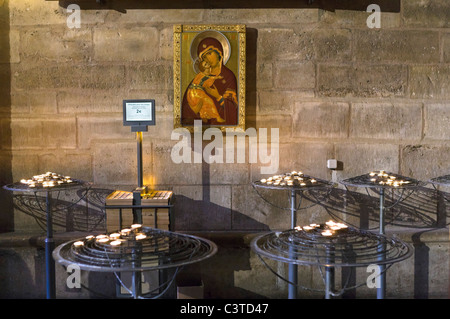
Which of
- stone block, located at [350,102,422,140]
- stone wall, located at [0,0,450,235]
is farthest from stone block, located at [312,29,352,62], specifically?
stone block, located at [350,102,422,140]

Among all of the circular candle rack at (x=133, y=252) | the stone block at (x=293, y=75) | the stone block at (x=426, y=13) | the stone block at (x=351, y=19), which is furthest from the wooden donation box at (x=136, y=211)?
the stone block at (x=426, y=13)

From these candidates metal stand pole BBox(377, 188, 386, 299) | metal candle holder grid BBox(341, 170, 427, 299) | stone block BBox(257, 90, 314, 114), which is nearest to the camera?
metal stand pole BBox(377, 188, 386, 299)

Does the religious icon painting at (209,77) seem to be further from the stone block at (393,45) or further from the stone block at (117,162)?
the stone block at (393,45)

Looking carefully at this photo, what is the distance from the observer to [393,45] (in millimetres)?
5031

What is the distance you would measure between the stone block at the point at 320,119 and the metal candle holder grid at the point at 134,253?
2.27 meters

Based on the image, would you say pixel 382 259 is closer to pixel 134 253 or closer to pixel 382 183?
pixel 134 253

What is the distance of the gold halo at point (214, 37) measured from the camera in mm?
4934

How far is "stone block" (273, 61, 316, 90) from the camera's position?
16.5 feet

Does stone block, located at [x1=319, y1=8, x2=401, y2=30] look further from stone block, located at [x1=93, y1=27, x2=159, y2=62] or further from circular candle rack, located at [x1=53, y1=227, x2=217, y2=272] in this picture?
circular candle rack, located at [x1=53, y1=227, x2=217, y2=272]

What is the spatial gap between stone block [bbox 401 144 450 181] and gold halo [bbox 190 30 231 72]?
7.17 ft

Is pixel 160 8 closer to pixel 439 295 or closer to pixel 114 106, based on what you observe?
pixel 114 106

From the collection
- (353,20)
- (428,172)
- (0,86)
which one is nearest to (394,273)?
(428,172)

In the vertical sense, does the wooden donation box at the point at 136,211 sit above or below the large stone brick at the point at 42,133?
below

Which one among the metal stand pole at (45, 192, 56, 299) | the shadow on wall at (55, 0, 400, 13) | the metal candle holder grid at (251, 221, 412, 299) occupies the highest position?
the shadow on wall at (55, 0, 400, 13)
